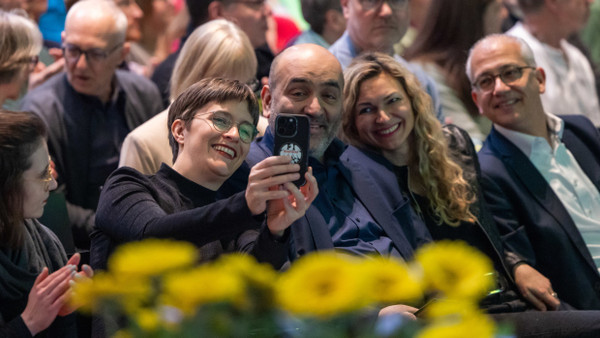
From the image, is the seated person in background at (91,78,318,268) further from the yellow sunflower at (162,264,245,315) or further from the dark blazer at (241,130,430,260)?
the yellow sunflower at (162,264,245,315)

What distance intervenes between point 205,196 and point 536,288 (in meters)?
1.39

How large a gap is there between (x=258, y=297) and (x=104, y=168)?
2.90m

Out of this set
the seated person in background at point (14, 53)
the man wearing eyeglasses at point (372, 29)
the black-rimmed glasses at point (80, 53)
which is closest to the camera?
the seated person in background at point (14, 53)

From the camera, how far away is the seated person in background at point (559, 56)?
199 inches

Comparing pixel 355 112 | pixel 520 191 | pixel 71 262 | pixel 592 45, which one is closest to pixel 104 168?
pixel 355 112

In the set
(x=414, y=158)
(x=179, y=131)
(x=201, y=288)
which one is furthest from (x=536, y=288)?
(x=201, y=288)

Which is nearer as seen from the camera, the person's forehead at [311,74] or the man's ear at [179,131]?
the man's ear at [179,131]

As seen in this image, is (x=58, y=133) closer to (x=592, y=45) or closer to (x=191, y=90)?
(x=191, y=90)

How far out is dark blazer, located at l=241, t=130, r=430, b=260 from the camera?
3053 millimetres

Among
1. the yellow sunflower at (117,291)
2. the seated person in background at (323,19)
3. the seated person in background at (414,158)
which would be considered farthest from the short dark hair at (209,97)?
the seated person in background at (323,19)

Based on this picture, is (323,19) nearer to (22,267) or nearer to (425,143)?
(425,143)

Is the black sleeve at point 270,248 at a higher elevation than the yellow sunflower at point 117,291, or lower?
lower

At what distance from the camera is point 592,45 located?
6363 millimetres

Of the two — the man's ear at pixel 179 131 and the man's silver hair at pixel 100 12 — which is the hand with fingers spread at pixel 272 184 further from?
the man's silver hair at pixel 100 12
